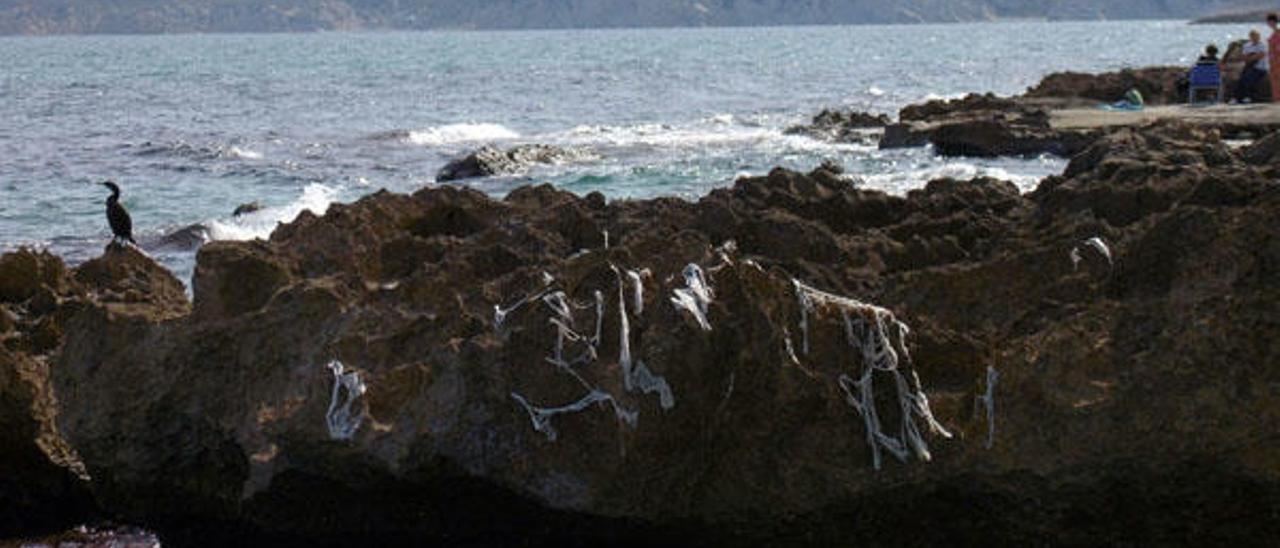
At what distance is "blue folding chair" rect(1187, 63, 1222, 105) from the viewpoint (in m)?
26.0

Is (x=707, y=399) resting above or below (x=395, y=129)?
above

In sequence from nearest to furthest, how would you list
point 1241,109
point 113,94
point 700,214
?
point 700,214 → point 1241,109 → point 113,94

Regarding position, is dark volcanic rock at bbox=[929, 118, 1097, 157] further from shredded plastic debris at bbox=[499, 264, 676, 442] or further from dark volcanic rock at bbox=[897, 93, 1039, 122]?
shredded plastic debris at bbox=[499, 264, 676, 442]

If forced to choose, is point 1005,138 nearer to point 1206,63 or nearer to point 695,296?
point 1206,63

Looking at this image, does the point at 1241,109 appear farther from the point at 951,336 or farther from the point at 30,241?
the point at 951,336

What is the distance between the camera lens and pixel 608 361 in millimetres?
5105

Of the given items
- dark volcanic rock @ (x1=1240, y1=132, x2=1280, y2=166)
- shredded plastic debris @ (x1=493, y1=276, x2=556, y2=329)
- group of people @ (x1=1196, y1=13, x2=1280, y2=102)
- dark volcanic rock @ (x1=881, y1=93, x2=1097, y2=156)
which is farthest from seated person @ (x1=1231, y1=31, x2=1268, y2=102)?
shredded plastic debris @ (x1=493, y1=276, x2=556, y2=329)

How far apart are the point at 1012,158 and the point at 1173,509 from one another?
18329 mm

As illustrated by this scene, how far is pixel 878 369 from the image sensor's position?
500cm

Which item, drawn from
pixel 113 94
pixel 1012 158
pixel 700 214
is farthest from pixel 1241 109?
pixel 113 94

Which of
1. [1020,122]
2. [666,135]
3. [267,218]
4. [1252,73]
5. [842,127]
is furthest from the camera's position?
[666,135]

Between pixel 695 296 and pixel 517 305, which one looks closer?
pixel 695 296

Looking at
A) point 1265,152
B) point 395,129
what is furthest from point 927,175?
point 395,129

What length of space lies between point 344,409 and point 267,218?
1472cm
